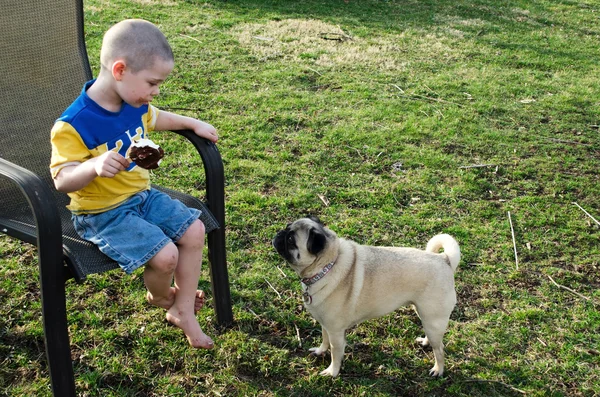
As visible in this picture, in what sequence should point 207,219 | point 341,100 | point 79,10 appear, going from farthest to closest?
point 341,100
point 79,10
point 207,219

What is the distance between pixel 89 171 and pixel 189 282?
825 mm

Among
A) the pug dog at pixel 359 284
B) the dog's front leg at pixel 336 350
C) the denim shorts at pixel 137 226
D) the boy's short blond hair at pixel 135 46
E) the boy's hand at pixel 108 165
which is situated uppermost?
the boy's short blond hair at pixel 135 46

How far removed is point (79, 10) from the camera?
3660 mm

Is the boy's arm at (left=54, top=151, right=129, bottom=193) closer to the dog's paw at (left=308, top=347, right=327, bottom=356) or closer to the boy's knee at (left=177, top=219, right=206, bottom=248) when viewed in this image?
the boy's knee at (left=177, top=219, right=206, bottom=248)

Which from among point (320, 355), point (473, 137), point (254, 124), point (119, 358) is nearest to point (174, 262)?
point (119, 358)

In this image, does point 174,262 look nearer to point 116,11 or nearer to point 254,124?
point 254,124

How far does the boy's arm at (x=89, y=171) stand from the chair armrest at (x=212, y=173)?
65 cm

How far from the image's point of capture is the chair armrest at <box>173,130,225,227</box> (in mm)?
3078

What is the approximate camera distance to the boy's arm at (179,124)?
3.09 m

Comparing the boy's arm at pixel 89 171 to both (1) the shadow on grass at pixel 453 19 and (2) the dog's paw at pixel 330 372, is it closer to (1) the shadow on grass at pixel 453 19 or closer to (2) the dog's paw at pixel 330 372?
(2) the dog's paw at pixel 330 372

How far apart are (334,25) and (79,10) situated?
605 centimetres

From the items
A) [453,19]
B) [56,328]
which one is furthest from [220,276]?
[453,19]

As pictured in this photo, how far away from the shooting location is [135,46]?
2.57m

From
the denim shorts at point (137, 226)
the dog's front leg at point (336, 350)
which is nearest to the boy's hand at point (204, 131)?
the denim shorts at point (137, 226)
